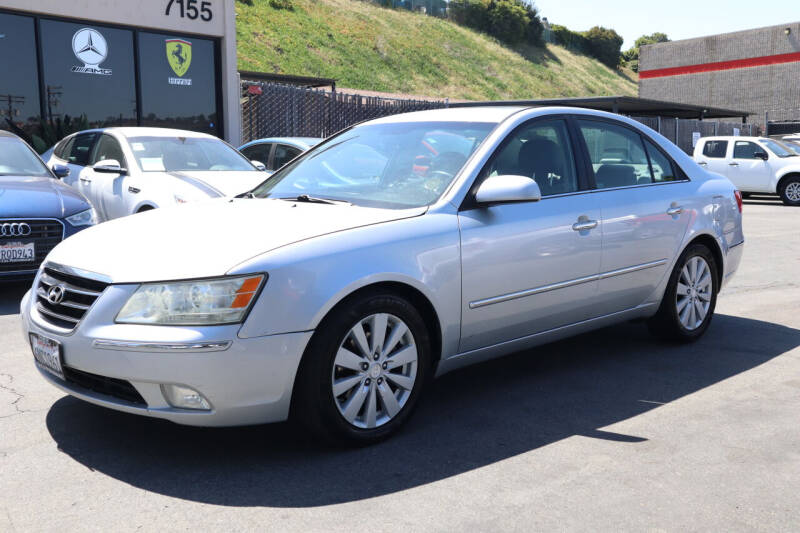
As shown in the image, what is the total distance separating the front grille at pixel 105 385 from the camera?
3391 millimetres

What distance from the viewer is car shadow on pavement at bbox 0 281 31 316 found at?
6.58 meters

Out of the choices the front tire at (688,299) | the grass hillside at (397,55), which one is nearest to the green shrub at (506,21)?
the grass hillside at (397,55)

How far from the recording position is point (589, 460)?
11.6ft

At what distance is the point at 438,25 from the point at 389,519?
7135 cm

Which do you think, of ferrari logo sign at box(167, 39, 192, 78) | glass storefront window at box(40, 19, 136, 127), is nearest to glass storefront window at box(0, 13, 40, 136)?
glass storefront window at box(40, 19, 136, 127)

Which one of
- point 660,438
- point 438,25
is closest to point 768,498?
point 660,438

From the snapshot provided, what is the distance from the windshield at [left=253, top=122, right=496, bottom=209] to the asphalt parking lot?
1182mm

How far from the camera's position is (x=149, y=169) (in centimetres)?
863

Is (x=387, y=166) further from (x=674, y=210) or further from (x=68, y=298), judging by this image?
(x=674, y=210)

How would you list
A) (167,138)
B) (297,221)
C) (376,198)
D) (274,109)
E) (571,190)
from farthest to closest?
(274,109) < (167,138) < (571,190) < (376,198) < (297,221)

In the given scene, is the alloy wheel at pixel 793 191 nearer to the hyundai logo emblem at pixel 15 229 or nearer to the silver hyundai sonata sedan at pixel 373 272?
the silver hyundai sonata sedan at pixel 373 272

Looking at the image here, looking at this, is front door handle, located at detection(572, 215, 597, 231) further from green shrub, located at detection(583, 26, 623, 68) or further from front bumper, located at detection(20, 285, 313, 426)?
green shrub, located at detection(583, 26, 623, 68)

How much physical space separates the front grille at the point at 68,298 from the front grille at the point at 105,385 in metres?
0.22

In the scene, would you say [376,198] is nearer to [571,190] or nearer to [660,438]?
[571,190]
